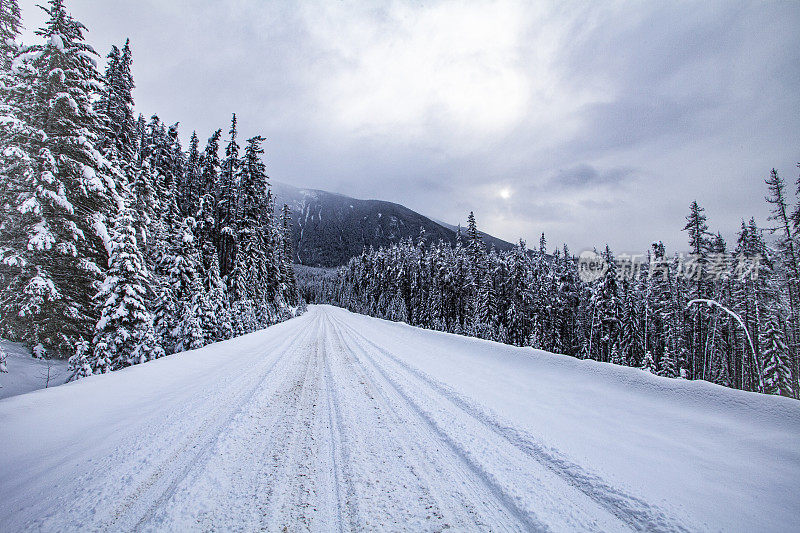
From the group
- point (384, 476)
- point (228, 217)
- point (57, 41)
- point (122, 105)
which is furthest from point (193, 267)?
point (384, 476)

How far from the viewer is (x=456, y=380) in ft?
24.3

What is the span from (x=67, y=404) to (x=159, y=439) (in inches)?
138

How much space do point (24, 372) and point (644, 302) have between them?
160 ft

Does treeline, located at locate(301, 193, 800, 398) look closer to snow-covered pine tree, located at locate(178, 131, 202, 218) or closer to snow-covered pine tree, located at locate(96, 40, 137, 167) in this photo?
snow-covered pine tree, located at locate(178, 131, 202, 218)

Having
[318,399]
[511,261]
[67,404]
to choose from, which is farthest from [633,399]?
[511,261]

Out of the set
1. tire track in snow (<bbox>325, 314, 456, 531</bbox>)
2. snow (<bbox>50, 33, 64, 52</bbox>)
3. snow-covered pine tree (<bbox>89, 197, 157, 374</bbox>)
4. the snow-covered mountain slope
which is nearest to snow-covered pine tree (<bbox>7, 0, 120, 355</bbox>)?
snow (<bbox>50, 33, 64, 52</bbox>)

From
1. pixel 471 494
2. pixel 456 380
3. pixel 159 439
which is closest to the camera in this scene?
pixel 471 494

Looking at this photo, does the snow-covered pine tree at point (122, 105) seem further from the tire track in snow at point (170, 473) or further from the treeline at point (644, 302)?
the treeline at point (644, 302)

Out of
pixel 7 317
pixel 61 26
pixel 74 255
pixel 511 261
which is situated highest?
pixel 61 26

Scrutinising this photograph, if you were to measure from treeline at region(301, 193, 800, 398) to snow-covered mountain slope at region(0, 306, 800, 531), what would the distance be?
19.2 metres

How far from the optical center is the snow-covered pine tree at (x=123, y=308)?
10.5 metres

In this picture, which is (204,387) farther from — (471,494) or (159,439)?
(471,494)

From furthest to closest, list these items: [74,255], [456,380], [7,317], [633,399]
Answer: [74,255] → [7,317] → [456,380] → [633,399]

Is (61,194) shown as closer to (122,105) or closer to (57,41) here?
(57,41)
